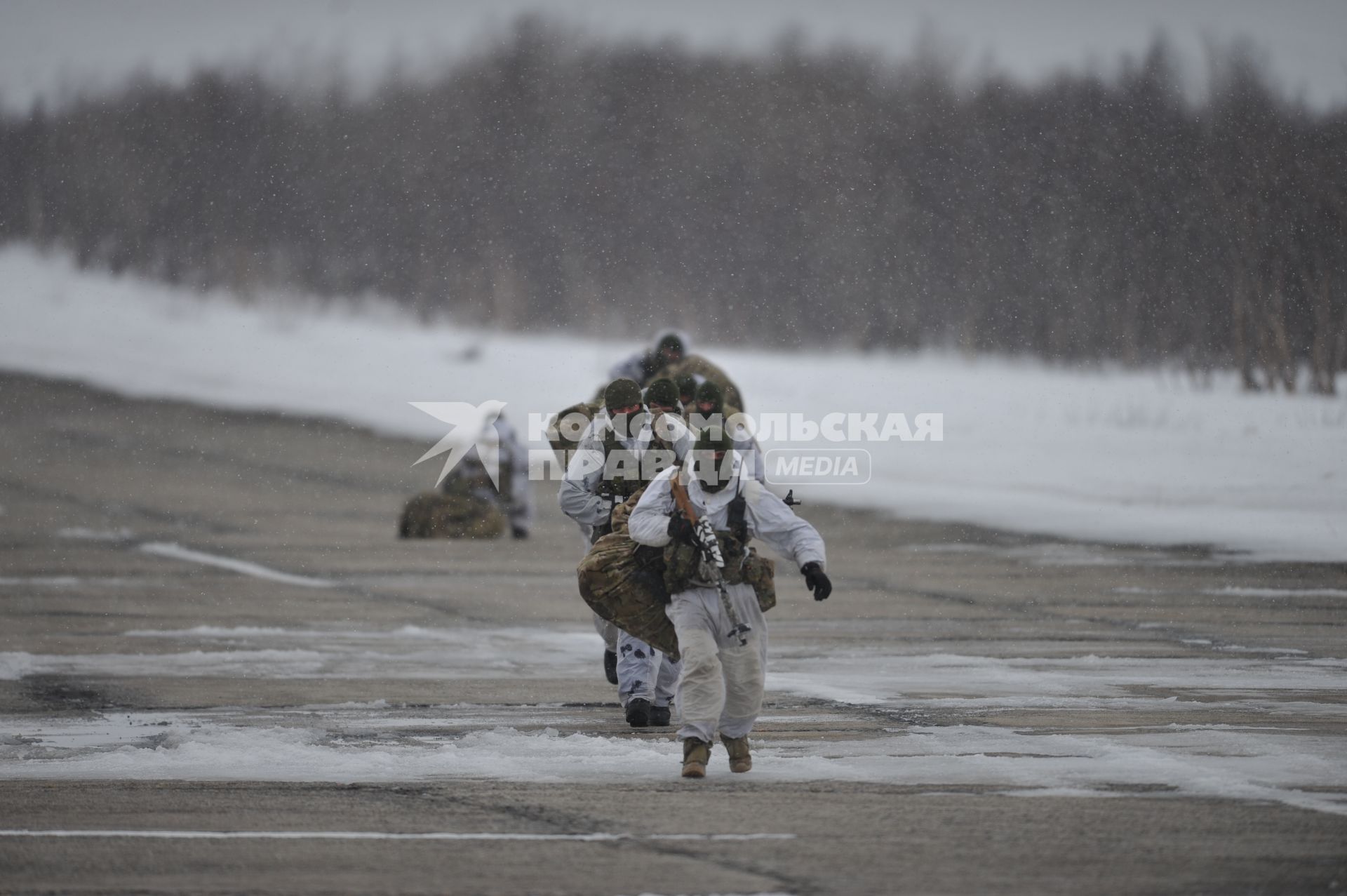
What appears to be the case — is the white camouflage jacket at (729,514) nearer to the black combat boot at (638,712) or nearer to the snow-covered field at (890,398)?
the black combat boot at (638,712)

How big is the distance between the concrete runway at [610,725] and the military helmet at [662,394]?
1722mm

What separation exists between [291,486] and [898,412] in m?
14.5

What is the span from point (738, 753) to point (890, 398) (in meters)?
34.7

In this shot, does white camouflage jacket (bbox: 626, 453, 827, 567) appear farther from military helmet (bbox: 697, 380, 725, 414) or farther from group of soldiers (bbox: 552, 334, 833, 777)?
military helmet (bbox: 697, 380, 725, 414)

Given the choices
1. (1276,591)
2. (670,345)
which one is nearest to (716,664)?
(670,345)

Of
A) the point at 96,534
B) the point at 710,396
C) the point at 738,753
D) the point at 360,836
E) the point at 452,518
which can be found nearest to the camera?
the point at 360,836

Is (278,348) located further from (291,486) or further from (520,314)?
(291,486)

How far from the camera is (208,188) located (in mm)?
73812

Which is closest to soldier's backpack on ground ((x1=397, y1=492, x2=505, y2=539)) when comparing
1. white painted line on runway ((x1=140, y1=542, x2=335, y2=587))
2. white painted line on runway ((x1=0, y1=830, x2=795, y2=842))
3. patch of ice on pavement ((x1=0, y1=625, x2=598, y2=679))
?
white painted line on runway ((x1=140, y1=542, x2=335, y2=587))

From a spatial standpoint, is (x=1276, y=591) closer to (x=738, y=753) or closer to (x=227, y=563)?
(x=738, y=753)

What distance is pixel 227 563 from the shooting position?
69.5 ft

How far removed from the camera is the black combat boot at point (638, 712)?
432 inches

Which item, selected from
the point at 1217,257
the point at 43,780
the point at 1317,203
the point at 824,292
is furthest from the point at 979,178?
the point at 43,780

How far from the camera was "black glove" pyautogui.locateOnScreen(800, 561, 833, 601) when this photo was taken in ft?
29.1
